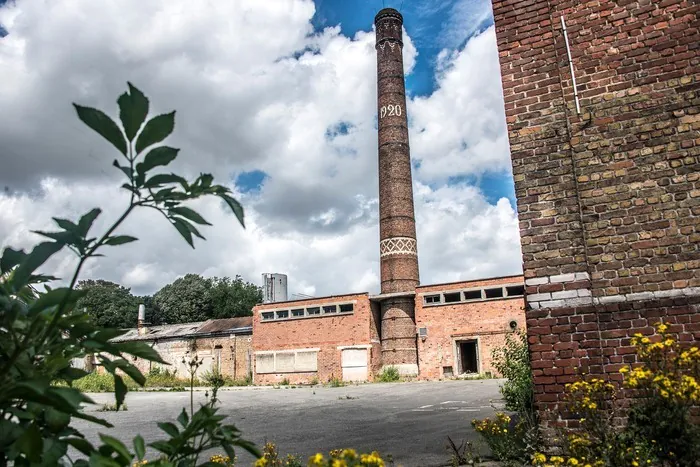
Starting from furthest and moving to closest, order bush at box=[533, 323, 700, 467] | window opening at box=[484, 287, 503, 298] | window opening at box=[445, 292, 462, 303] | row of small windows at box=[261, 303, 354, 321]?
row of small windows at box=[261, 303, 354, 321]
window opening at box=[445, 292, 462, 303]
window opening at box=[484, 287, 503, 298]
bush at box=[533, 323, 700, 467]

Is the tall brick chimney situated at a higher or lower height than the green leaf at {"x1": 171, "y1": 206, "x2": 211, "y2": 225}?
higher

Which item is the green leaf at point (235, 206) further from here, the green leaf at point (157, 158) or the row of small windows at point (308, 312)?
the row of small windows at point (308, 312)

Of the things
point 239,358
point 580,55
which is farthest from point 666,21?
point 239,358

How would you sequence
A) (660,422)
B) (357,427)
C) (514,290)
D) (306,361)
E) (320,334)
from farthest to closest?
(306,361) → (320,334) → (514,290) → (357,427) → (660,422)

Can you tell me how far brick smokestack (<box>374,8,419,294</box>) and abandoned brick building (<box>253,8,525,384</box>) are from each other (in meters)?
0.06

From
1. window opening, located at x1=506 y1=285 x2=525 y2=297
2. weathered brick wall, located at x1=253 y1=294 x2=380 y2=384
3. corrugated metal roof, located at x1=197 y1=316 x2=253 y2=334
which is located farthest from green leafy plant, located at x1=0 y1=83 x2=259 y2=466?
corrugated metal roof, located at x1=197 y1=316 x2=253 y2=334

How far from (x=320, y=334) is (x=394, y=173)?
32.7 ft

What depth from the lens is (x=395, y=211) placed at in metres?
29.2

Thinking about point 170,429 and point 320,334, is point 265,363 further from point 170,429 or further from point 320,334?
point 170,429

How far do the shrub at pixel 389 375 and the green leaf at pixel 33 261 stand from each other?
26.8 meters

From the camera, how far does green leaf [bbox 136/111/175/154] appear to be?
1.02 m

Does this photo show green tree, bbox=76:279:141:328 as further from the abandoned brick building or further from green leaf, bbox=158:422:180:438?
green leaf, bbox=158:422:180:438

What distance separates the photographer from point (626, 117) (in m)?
4.56

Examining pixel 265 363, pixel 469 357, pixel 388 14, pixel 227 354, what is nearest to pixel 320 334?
pixel 265 363
